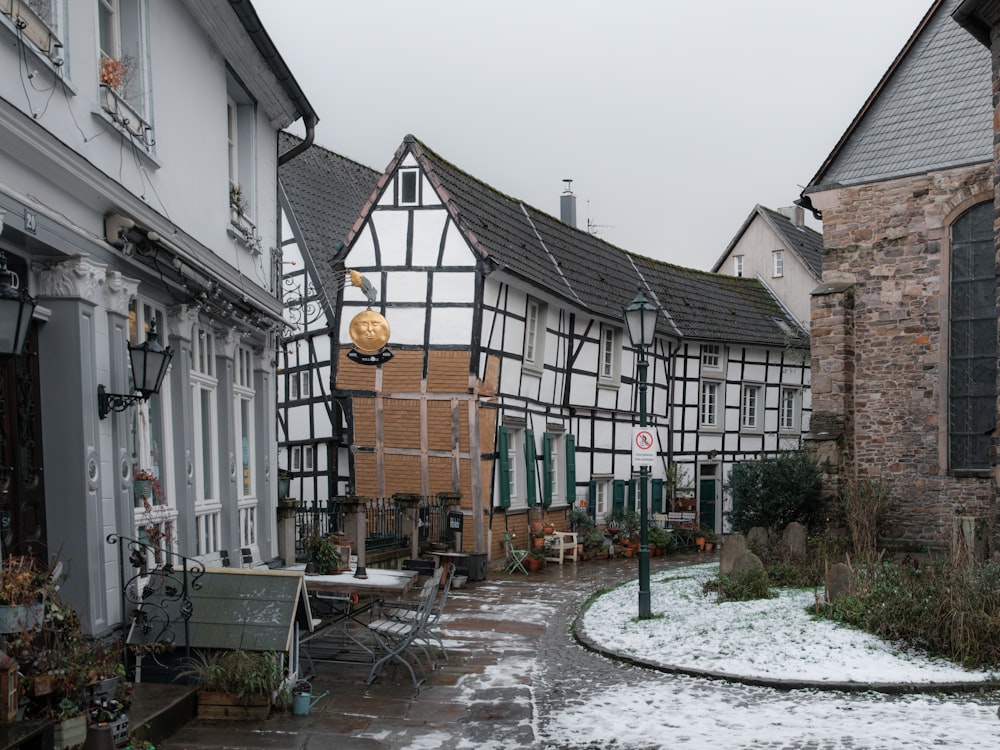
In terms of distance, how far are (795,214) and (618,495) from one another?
17208mm

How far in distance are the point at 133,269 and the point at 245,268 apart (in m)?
3.15

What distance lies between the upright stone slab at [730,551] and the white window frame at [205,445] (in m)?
6.48

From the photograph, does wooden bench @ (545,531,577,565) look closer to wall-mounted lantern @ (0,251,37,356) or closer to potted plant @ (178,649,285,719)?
potted plant @ (178,649,285,719)

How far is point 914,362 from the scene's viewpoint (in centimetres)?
1733

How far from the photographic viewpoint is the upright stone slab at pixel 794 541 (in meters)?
14.4

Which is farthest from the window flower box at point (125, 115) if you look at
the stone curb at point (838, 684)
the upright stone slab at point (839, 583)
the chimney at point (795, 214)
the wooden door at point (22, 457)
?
the chimney at point (795, 214)

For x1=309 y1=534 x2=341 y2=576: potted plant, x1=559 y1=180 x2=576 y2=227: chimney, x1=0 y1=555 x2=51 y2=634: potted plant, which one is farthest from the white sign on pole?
x1=559 y1=180 x2=576 y2=227: chimney

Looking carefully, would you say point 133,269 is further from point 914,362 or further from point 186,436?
point 914,362

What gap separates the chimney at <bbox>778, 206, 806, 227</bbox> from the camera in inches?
1399

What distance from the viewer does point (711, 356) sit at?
26547 millimetres

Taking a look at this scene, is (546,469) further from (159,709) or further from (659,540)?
(159,709)

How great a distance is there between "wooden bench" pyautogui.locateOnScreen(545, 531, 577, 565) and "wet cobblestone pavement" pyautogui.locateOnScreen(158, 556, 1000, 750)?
902 centimetres

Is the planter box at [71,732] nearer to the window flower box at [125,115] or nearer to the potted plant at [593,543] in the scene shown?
the window flower box at [125,115]

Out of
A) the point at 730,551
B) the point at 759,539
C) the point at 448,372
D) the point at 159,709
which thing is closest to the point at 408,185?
the point at 448,372
